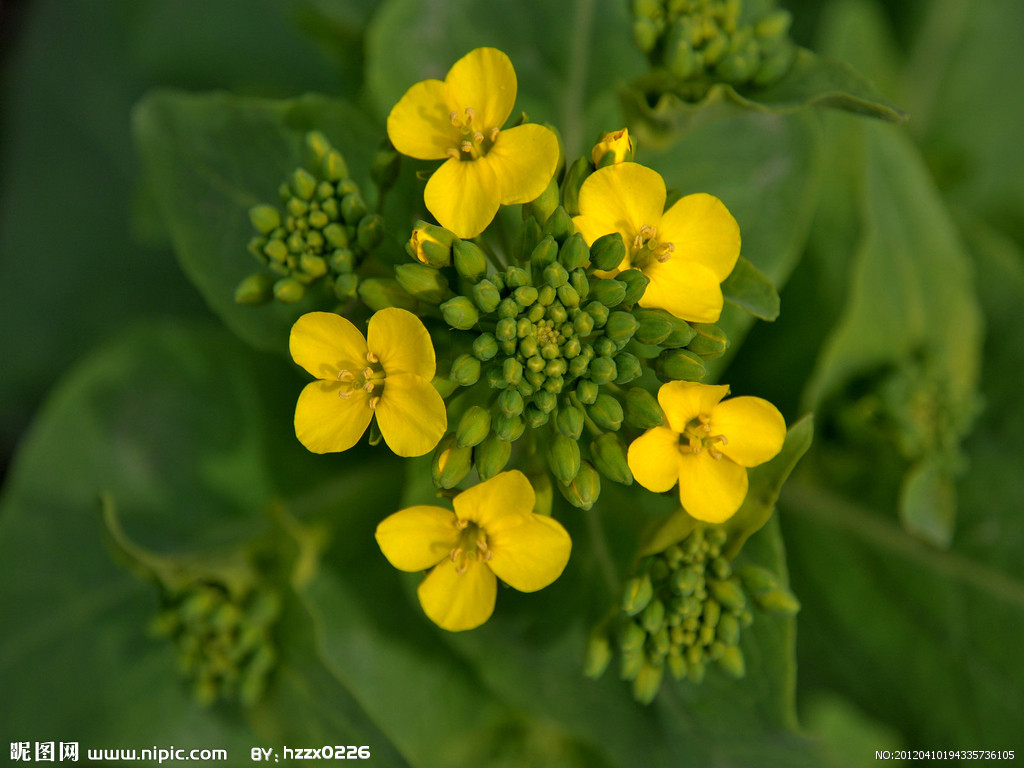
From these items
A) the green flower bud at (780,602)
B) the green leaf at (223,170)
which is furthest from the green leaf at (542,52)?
the green flower bud at (780,602)

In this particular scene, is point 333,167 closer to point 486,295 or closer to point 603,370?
point 486,295

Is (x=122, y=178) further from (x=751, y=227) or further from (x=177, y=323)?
(x=751, y=227)

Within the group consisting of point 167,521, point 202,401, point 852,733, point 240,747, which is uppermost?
point 202,401

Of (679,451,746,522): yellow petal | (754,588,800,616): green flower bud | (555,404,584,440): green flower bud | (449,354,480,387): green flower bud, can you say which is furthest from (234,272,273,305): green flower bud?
(754,588,800,616): green flower bud

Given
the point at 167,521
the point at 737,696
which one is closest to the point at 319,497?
the point at 167,521

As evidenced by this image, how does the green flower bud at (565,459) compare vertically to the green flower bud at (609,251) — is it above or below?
below

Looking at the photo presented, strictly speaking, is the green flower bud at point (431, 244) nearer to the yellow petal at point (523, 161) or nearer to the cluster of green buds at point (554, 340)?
the cluster of green buds at point (554, 340)
